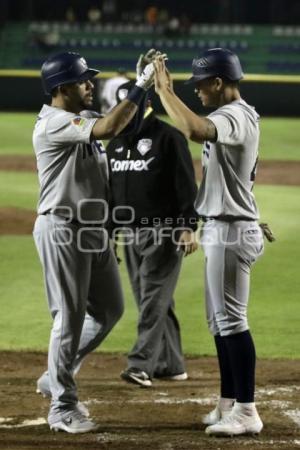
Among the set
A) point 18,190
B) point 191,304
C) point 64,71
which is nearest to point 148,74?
point 64,71

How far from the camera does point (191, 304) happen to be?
880cm

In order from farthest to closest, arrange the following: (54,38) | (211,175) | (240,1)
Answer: (240,1), (54,38), (211,175)

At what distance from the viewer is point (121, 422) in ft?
18.2

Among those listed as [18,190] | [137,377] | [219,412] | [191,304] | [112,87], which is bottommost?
[18,190]

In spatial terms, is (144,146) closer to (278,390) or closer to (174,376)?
(174,376)

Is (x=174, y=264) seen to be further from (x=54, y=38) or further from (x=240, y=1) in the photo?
(x=240, y=1)

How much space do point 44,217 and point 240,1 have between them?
2981 centimetres

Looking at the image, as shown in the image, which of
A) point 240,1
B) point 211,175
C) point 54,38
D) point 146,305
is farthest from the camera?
point 240,1

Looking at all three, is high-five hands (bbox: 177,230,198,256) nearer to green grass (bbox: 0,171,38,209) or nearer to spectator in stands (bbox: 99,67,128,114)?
green grass (bbox: 0,171,38,209)

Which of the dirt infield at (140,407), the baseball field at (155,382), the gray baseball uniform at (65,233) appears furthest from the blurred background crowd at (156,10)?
the gray baseball uniform at (65,233)

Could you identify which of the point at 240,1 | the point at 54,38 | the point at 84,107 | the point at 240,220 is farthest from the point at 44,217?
the point at 240,1

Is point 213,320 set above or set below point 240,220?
below

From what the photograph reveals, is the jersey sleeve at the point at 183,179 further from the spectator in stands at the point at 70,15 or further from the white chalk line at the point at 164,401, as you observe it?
the spectator in stands at the point at 70,15

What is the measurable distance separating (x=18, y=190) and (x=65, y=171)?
950 cm
